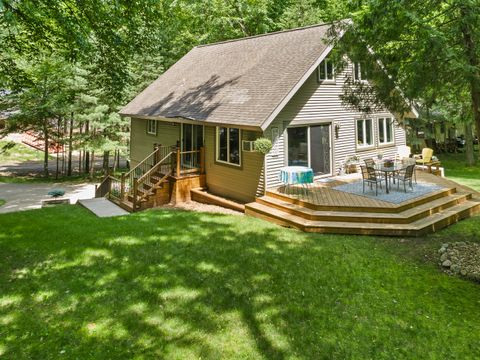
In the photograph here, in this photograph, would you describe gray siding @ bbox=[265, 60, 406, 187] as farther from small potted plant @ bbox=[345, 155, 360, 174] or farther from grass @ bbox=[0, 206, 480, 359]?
grass @ bbox=[0, 206, 480, 359]

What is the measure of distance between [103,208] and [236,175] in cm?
574

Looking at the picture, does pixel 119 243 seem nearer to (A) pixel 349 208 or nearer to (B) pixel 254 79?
(A) pixel 349 208

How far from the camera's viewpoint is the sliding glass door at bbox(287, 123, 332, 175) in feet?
42.1

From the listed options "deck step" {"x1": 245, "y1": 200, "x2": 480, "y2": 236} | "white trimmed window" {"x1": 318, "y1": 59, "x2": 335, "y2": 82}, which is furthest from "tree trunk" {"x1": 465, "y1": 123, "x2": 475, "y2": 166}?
"white trimmed window" {"x1": 318, "y1": 59, "x2": 335, "y2": 82}

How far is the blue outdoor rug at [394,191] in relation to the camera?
1048cm

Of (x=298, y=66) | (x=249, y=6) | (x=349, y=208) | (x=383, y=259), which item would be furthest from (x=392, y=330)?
(x=249, y=6)

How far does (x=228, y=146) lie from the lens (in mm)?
13234

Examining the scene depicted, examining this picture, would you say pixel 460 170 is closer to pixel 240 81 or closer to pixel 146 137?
pixel 240 81

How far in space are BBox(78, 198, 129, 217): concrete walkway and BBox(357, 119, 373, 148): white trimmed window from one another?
35.0ft

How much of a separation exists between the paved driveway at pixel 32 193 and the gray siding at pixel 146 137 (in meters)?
4.29

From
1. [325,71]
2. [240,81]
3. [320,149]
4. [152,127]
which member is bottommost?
[320,149]

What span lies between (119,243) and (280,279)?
4.22 m

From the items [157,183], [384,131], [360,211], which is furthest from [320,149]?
[157,183]

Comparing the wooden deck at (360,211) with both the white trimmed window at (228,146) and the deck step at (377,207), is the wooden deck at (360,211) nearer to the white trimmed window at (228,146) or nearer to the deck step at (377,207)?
the deck step at (377,207)
